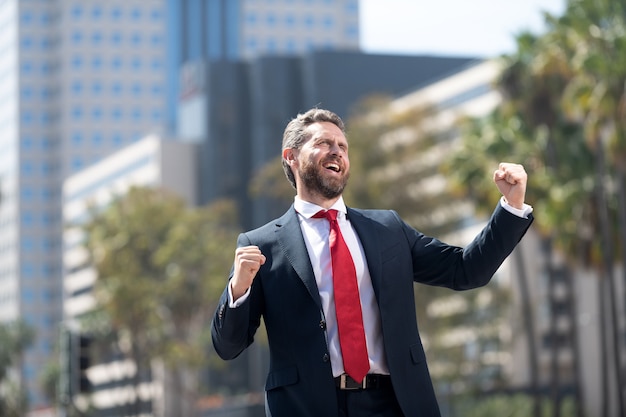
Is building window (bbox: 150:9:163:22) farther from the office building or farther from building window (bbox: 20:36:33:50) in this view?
the office building

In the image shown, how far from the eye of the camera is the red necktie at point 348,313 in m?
5.30

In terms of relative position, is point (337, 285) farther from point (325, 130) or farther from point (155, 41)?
point (155, 41)

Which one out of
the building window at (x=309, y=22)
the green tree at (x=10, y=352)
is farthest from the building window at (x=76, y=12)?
the green tree at (x=10, y=352)

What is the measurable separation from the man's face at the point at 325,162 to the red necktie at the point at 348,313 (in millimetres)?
233

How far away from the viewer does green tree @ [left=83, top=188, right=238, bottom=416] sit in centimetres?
7019

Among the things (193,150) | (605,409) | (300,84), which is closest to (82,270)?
(193,150)

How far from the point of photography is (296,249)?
18.3ft

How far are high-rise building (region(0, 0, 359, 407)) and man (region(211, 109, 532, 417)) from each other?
542 feet

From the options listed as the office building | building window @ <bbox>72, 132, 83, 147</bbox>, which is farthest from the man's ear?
building window @ <bbox>72, 132, 83, 147</bbox>

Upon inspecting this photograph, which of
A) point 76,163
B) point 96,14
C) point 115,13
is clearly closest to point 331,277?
point 76,163

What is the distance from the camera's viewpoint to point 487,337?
66250 mm

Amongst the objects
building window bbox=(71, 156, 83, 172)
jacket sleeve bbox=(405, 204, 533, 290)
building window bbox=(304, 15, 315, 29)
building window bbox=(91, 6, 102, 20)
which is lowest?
jacket sleeve bbox=(405, 204, 533, 290)

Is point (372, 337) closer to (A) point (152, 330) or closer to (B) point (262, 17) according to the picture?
(A) point (152, 330)

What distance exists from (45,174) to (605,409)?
13736 centimetres
